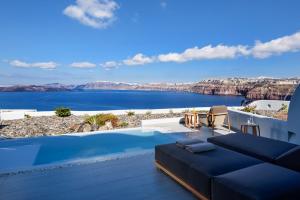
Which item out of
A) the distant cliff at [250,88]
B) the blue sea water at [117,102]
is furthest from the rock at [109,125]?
the blue sea water at [117,102]

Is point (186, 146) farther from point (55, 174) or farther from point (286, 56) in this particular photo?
point (286, 56)

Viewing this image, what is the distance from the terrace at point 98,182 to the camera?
293 cm

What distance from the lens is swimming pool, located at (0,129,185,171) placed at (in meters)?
4.70

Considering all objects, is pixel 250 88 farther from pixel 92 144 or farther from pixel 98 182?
pixel 98 182

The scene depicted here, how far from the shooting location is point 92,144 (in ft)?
19.8

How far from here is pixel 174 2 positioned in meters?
20.7

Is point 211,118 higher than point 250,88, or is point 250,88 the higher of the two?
point 250,88

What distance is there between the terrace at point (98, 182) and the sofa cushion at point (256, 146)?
109cm

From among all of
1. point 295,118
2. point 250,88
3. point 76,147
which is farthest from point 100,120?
point 250,88

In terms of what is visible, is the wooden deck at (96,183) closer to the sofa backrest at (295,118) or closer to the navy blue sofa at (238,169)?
the navy blue sofa at (238,169)

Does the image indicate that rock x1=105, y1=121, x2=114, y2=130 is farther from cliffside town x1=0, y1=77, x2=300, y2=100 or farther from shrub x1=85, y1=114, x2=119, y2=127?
cliffside town x1=0, y1=77, x2=300, y2=100

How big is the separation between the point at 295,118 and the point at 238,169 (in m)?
2.70

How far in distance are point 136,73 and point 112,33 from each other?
69.0 ft

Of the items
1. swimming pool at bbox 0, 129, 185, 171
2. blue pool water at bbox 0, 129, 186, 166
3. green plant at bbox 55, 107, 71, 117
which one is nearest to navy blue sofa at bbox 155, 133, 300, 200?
swimming pool at bbox 0, 129, 185, 171
